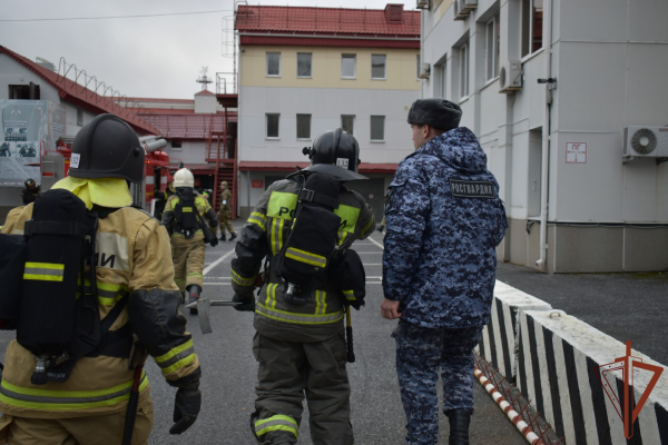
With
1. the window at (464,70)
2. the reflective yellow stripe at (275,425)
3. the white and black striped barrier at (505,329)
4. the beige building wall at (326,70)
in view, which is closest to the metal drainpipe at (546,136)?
the window at (464,70)

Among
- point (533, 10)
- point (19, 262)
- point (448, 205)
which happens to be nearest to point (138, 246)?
point (19, 262)

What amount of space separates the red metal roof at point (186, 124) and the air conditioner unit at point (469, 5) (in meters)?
24.2

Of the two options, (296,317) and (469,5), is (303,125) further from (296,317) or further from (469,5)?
(296,317)

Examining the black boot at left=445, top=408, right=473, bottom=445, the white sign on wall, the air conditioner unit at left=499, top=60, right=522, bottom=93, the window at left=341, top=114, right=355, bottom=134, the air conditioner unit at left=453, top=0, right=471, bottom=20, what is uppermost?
the air conditioner unit at left=453, top=0, right=471, bottom=20

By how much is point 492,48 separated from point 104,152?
43.7 ft

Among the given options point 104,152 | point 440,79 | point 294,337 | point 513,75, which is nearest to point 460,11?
point 513,75

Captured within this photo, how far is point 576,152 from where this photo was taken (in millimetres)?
9930

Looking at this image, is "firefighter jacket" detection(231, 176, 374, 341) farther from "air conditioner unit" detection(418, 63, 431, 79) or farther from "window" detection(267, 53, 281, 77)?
"window" detection(267, 53, 281, 77)

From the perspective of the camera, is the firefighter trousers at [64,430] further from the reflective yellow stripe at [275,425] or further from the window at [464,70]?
the window at [464,70]

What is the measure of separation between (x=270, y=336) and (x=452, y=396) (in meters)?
1.09

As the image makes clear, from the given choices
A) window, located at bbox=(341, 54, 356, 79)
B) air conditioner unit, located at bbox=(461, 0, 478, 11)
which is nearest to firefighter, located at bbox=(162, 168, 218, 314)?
air conditioner unit, located at bbox=(461, 0, 478, 11)

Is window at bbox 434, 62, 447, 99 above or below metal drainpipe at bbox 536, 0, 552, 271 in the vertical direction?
above

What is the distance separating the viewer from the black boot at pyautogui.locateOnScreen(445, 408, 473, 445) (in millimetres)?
3057

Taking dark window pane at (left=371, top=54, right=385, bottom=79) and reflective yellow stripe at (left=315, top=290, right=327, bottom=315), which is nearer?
reflective yellow stripe at (left=315, top=290, right=327, bottom=315)
